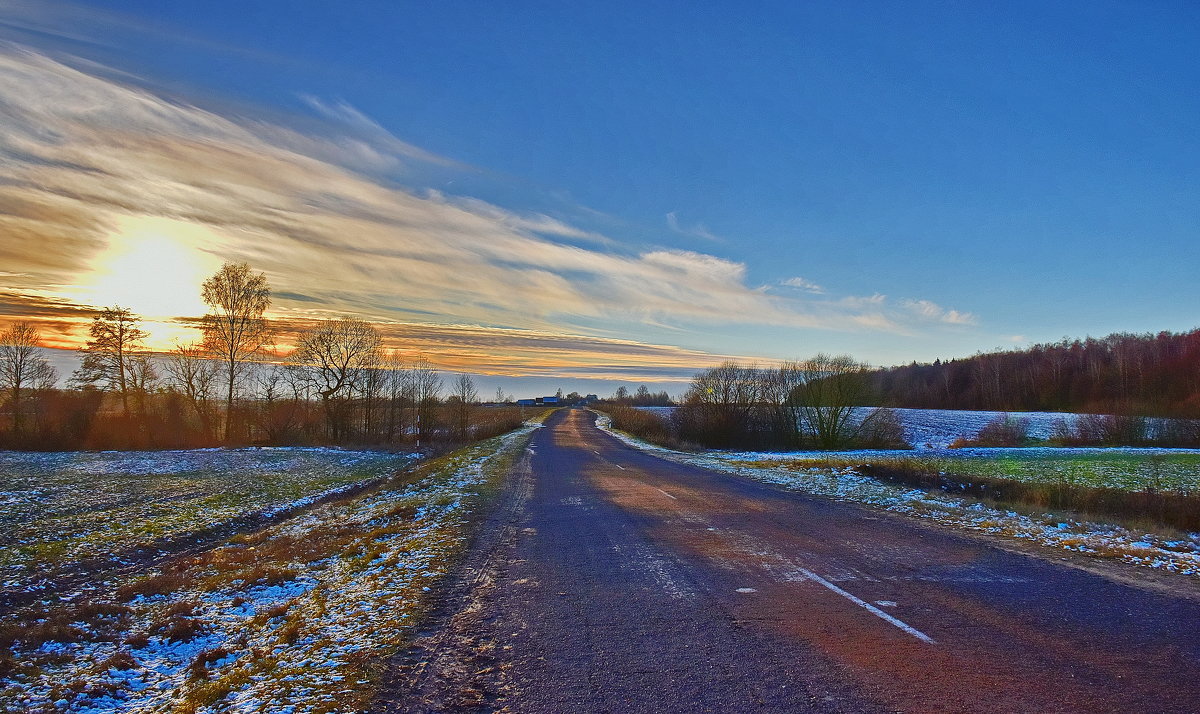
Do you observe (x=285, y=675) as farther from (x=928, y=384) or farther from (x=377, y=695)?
(x=928, y=384)

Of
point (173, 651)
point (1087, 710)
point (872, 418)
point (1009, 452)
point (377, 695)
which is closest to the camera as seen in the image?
point (1087, 710)

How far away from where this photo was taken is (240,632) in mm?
6449

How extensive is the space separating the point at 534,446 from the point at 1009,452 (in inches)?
1260

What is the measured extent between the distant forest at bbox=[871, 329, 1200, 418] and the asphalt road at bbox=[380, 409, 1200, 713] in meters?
59.4

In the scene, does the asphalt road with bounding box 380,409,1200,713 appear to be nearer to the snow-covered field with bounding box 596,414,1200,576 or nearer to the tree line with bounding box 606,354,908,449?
the snow-covered field with bounding box 596,414,1200,576

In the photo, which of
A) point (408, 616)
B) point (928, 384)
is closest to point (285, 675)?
point (408, 616)

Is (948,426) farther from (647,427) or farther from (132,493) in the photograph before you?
(132,493)

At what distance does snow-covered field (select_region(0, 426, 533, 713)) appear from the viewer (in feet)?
15.9

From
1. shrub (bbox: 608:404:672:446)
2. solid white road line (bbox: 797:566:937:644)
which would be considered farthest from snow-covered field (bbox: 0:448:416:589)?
shrub (bbox: 608:404:672:446)

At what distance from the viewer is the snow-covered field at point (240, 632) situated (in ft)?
15.9

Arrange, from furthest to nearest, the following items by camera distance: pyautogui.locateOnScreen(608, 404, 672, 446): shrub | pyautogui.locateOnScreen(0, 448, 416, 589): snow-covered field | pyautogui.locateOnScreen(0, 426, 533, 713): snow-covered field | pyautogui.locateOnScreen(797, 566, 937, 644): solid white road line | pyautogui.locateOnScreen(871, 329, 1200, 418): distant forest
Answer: pyautogui.locateOnScreen(871, 329, 1200, 418): distant forest → pyautogui.locateOnScreen(608, 404, 672, 446): shrub → pyautogui.locateOnScreen(0, 448, 416, 589): snow-covered field → pyautogui.locateOnScreen(797, 566, 937, 644): solid white road line → pyautogui.locateOnScreen(0, 426, 533, 713): snow-covered field

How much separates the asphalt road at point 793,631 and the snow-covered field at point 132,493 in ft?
29.8

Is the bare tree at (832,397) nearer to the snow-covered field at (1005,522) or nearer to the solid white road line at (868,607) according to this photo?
the snow-covered field at (1005,522)

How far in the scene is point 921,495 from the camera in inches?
626
